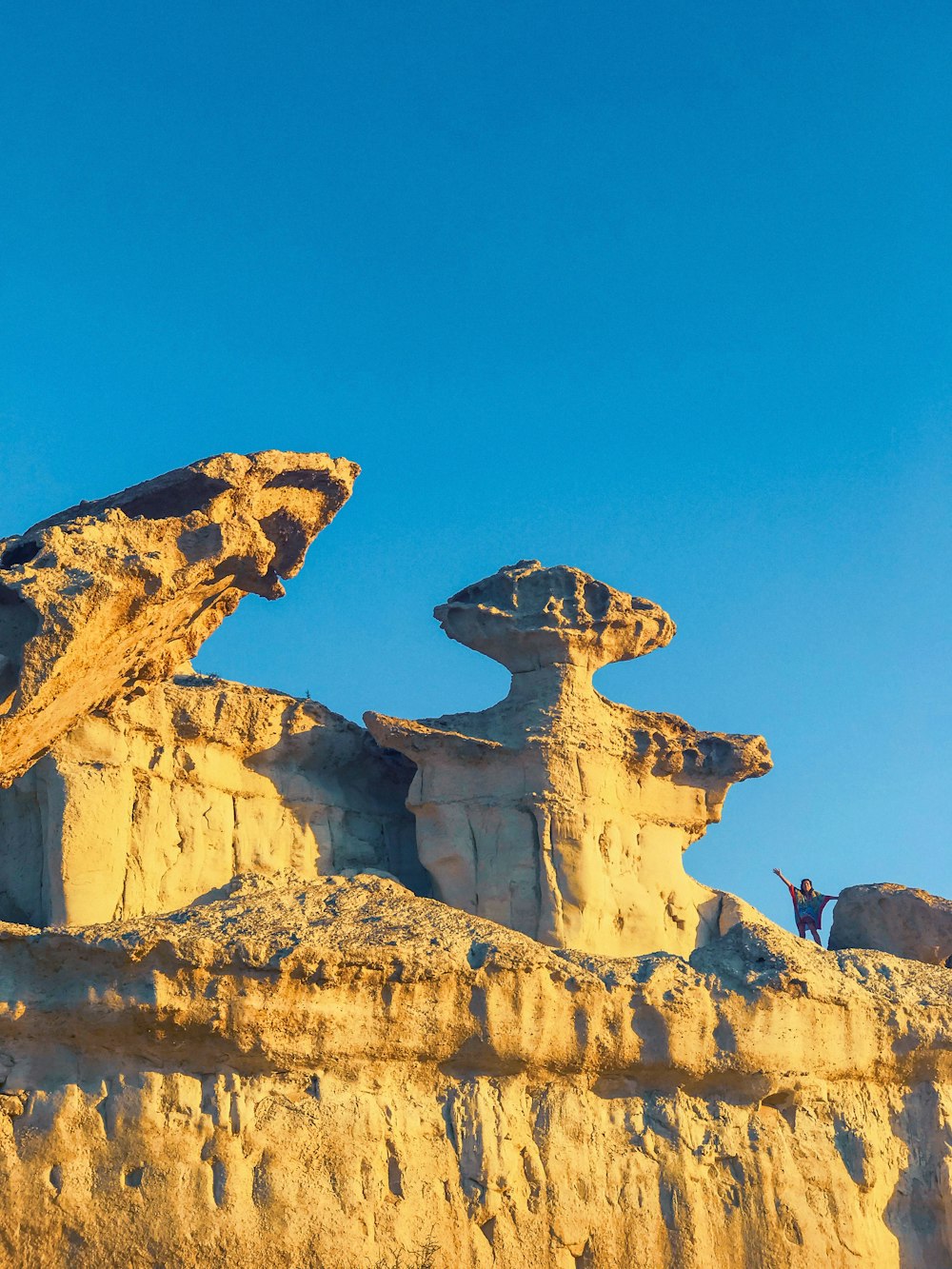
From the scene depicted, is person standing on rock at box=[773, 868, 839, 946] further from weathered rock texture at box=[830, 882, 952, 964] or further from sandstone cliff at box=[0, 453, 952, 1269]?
sandstone cliff at box=[0, 453, 952, 1269]

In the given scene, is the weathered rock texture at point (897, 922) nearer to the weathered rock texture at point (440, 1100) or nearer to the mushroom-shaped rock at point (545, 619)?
the mushroom-shaped rock at point (545, 619)

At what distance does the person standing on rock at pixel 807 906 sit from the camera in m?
19.6

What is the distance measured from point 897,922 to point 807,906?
1813 millimetres

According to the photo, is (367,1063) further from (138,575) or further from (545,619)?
(545,619)

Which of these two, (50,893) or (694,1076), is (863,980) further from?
(50,893)

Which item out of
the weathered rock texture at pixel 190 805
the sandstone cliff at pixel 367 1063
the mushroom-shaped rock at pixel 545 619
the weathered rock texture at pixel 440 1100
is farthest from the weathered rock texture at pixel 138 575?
A: the mushroom-shaped rock at pixel 545 619

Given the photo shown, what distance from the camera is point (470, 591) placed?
18688 millimetres

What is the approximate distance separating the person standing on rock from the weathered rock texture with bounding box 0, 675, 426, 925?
4620 millimetres

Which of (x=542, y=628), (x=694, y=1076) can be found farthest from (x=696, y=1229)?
(x=542, y=628)

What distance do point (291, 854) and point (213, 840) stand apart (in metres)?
0.90

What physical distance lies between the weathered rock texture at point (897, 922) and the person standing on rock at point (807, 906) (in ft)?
3.30

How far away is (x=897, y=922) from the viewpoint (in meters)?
18.1

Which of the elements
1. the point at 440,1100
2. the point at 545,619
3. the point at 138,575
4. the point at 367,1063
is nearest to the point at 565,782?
the point at 545,619

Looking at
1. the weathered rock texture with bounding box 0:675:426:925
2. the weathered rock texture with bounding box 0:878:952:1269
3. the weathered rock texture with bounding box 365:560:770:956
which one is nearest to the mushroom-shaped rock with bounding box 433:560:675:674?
the weathered rock texture with bounding box 365:560:770:956
